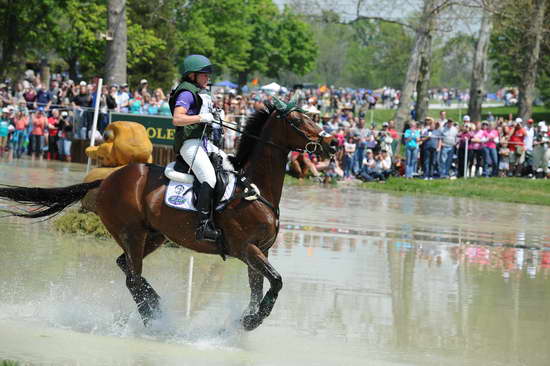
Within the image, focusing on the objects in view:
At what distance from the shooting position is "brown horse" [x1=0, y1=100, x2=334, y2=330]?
9.02 m

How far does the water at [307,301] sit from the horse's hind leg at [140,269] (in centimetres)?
16

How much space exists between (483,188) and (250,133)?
702 inches

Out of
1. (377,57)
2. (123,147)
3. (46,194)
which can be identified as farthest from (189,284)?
(377,57)

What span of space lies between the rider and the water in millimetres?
1042

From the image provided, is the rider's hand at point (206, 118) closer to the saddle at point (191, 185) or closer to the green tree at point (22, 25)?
the saddle at point (191, 185)

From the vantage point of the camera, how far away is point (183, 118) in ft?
29.3

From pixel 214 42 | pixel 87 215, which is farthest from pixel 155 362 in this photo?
pixel 214 42

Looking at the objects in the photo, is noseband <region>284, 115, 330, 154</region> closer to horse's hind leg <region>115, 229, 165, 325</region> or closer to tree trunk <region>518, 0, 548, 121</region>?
horse's hind leg <region>115, 229, 165, 325</region>

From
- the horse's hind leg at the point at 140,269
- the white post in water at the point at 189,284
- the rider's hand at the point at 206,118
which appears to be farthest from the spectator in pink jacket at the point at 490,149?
the rider's hand at the point at 206,118

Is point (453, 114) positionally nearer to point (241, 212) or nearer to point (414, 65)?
point (414, 65)

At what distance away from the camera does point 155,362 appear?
25.1ft

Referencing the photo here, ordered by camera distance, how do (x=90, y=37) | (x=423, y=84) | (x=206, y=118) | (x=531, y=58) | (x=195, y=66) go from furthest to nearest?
(x=90, y=37) < (x=423, y=84) < (x=531, y=58) < (x=195, y=66) < (x=206, y=118)

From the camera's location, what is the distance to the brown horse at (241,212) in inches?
355

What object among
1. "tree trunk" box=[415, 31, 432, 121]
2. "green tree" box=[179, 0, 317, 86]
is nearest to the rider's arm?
"tree trunk" box=[415, 31, 432, 121]
